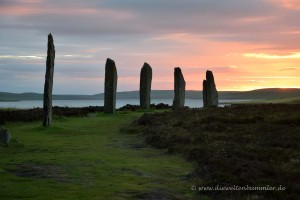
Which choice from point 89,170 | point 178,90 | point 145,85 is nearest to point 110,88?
point 145,85

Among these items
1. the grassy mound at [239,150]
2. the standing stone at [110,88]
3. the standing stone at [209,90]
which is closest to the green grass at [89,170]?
the grassy mound at [239,150]

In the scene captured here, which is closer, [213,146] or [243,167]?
[243,167]

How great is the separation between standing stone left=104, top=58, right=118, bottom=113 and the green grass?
16.4m

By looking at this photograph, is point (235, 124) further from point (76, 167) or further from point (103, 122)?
point (76, 167)

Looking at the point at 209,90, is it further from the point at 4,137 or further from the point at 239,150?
the point at 239,150

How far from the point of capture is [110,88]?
39.6 m

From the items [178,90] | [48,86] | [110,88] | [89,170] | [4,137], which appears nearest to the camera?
[89,170]

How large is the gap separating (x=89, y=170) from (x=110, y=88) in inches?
1042

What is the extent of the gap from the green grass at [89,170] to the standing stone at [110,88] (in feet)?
53.9

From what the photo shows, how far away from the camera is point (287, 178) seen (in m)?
11.7

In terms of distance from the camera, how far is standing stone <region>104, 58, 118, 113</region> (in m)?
39.4

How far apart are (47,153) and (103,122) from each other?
14.3m

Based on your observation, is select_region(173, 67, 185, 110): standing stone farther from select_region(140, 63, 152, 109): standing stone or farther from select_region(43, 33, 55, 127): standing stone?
select_region(43, 33, 55, 127): standing stone

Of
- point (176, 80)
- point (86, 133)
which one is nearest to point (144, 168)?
point (86, 133)
